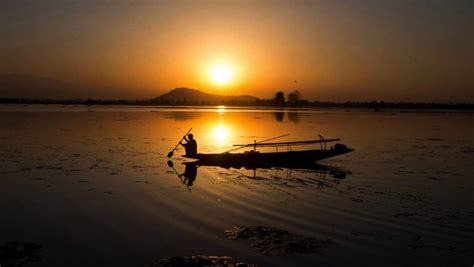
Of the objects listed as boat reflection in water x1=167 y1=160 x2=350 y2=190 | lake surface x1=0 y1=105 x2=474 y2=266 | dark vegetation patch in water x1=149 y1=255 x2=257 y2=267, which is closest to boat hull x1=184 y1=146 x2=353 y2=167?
boat reflection in water x1=167 y1=160 x2=350 y2=190

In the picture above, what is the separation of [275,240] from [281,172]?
35.7ft

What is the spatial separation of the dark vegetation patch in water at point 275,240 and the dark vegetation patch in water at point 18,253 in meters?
4.34

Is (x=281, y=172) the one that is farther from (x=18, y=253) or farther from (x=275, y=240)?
(x=18, y=253)

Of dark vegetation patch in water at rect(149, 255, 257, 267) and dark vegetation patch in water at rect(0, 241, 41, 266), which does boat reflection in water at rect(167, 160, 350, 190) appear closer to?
dark vegetation patch in water at rect(0, 241, 41, 266)

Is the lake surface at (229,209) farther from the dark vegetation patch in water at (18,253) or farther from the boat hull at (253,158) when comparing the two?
the boat hull at (253,158)

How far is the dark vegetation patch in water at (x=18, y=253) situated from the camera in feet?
28.0

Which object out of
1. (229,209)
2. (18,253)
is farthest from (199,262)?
(229,209)

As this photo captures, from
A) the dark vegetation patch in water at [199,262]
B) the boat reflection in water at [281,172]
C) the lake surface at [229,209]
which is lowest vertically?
the boat reflection in water at [281,172]

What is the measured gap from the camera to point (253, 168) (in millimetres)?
22297

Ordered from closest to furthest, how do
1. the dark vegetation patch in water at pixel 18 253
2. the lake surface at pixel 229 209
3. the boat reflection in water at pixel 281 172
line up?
the dark vegetation patch in water at pixel 18 253 → the lake surface at pixel 229 209 → the boat reflection in water at pixel 281 172

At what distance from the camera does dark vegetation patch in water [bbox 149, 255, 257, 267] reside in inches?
337

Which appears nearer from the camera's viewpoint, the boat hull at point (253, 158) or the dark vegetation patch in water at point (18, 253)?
the dark vegetation patch in water at point (18, 253)

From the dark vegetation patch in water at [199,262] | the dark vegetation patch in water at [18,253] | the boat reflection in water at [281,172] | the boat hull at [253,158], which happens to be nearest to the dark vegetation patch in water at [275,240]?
the dark vegetation patch in water at [199,262]

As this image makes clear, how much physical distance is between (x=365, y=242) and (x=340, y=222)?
1.73m
